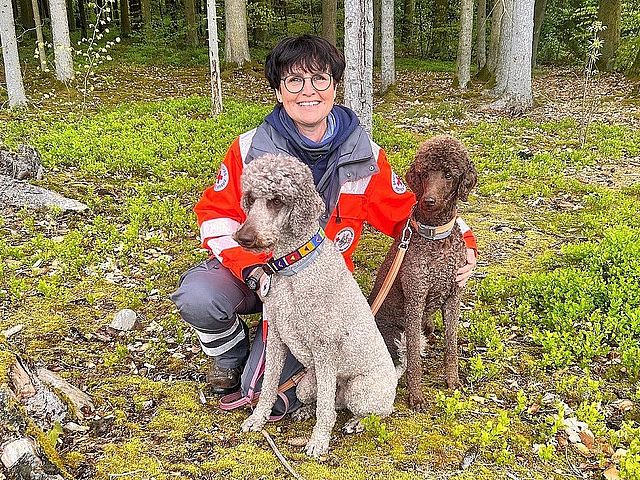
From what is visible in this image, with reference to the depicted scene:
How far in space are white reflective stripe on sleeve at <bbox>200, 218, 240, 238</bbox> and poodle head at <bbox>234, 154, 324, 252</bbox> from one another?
674mm

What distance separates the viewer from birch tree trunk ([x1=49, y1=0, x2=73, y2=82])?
1186 cm

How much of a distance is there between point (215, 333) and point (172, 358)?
0.76 metres

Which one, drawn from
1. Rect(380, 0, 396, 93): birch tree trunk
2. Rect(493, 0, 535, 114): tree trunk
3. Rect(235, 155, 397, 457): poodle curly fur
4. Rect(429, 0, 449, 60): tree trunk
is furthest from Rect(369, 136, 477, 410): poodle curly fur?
Rect(429, 0, 449, 60): tree trunk

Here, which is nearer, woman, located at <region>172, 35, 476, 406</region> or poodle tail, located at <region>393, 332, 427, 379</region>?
woman, located at <region>172, 35, 476, 406</region>

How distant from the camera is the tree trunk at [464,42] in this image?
1434 centimetres

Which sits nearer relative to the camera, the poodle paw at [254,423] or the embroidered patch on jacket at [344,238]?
the poodle paw at [254,423]

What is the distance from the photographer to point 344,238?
371 centimetres

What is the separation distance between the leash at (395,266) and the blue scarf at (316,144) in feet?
1.75

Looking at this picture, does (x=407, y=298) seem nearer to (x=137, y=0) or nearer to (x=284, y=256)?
(x=284, y=256)

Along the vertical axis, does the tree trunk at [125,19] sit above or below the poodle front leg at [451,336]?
above

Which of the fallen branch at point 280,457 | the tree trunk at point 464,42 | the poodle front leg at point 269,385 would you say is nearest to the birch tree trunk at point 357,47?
the poodle front leg at point 269,385

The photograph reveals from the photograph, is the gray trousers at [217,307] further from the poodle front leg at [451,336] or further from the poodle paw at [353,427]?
the poodle front leg at [451,336]

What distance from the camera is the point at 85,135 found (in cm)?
882

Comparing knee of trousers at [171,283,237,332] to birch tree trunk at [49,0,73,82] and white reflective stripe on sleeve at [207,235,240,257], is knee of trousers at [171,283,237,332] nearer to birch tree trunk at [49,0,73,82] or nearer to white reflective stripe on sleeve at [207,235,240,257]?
white reflective stripe on sleeve at [207,235,240,257]
